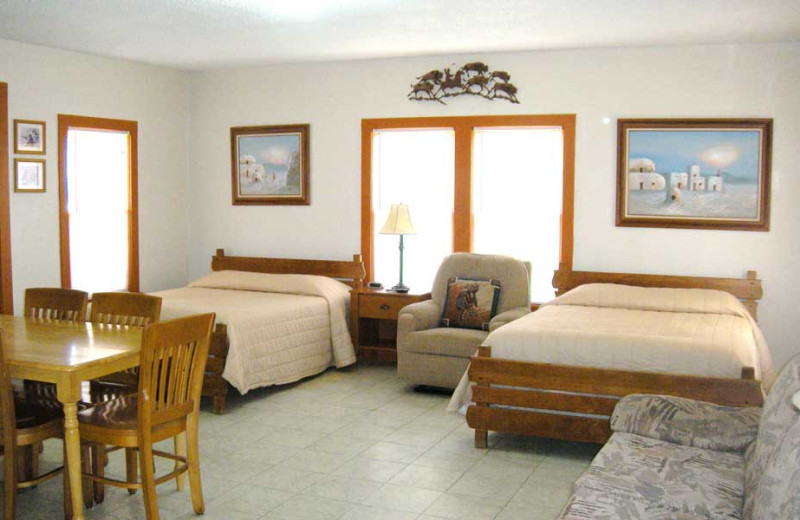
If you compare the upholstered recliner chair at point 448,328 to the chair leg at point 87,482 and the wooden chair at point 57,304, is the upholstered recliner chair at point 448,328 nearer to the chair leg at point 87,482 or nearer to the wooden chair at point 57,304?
the wooden chair at point 57,304

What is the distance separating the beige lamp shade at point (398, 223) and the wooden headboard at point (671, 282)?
1203 mm

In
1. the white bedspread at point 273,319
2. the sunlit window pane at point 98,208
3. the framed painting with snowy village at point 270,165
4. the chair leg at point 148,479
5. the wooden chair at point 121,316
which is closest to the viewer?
the chair leg at point 148,479

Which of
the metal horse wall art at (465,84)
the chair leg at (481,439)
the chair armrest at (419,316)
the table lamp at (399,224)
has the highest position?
the metal horse wall art at (465,84)

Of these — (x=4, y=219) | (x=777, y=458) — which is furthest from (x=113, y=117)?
(x=777, y=458)

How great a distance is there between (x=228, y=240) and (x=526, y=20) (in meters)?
3.62

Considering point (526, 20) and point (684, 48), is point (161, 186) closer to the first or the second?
point (526, 20)

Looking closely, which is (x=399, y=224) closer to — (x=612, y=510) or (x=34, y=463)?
(x=34, y=463)

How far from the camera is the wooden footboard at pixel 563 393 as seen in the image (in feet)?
12.8

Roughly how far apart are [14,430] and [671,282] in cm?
443

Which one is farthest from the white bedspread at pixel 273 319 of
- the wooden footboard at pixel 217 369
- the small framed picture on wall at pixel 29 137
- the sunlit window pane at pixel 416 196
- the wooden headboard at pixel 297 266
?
the small framed picture on wall at pixel 29 137

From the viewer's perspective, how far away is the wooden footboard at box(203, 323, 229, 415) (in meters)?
5.16

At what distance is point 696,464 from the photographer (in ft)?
9.30

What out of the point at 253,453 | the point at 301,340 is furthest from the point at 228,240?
the point at 253,453

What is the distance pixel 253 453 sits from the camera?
4.37 metres
